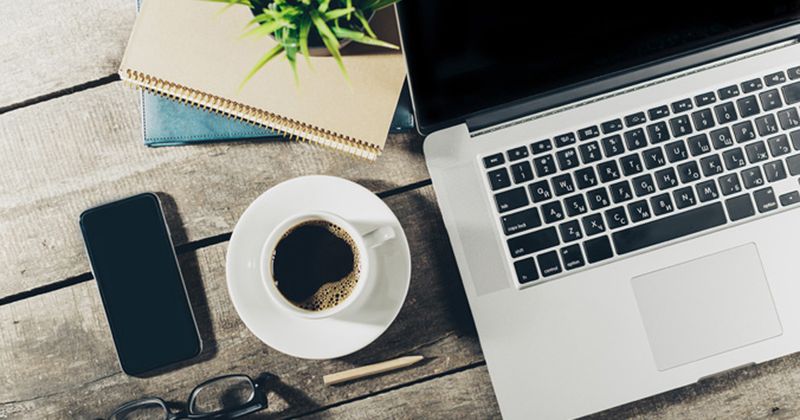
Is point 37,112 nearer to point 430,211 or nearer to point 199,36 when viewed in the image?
point 199,36

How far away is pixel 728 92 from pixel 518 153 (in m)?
0.23

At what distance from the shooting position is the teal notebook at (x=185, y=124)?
713mm

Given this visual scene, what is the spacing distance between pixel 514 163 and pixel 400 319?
0.70ft

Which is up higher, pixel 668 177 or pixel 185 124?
pixel 185 124

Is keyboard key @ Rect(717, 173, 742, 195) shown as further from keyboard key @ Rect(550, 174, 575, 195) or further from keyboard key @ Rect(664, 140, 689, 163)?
keyboard key @ Rect(550, 174, 575, 195)

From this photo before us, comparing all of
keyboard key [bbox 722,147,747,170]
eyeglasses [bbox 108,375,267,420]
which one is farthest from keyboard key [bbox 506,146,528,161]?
eyeglasses [bbox 108,375,267,420]

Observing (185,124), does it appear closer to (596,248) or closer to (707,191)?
(596,248)

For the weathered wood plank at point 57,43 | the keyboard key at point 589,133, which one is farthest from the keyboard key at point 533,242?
the weathered wood plank at point 57,43

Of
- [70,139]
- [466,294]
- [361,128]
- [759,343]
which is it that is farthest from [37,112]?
[759,343]

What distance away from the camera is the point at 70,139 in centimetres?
74

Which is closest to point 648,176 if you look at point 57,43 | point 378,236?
point 378,236

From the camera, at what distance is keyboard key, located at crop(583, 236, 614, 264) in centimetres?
68

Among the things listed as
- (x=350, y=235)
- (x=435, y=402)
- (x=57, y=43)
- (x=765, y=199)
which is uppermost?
(x=57, y=43)

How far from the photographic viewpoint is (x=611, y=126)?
689 millimetres
